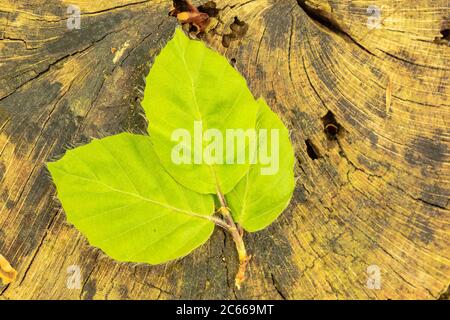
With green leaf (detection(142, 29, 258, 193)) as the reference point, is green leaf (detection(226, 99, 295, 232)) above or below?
below

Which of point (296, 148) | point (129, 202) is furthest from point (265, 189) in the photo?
point (129, 202)

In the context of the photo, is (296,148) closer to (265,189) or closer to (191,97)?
(265,189)

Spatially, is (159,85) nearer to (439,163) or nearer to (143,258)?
(143,258)

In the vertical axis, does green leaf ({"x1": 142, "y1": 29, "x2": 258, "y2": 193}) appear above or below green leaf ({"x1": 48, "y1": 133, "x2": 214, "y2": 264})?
above
